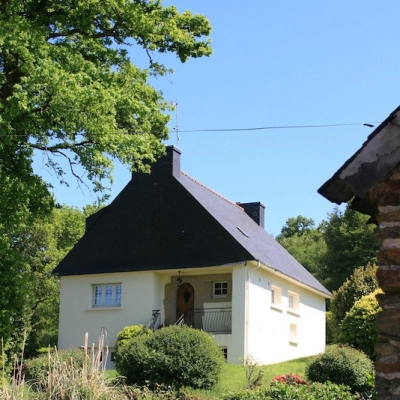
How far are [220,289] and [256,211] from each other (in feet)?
30.2

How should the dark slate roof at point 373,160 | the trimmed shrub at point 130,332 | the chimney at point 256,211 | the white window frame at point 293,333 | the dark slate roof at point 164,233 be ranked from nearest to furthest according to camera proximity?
the dark slate roof at point 373,160, the trimmed shrub at point 130,332, the dark slate roof at point 164,233, the white window frame at point 293,333, the chimney at point 256,211

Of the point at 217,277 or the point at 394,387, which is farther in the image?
the point at 217,277

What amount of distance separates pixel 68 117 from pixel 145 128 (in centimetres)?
337

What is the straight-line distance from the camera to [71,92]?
16.2 meters

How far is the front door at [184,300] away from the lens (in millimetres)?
29091

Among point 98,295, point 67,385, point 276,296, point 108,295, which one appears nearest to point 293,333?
point 276,296

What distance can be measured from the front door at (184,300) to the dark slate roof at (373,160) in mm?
22985

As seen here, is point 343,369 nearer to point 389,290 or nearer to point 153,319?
point 153,319

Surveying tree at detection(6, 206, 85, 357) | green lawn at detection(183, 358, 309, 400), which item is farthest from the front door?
tree at detection(6, 206, 85, 357)

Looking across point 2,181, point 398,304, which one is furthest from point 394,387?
point 2,181

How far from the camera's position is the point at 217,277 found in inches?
1139

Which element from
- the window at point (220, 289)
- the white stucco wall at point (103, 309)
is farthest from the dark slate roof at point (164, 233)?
the window at point (220, 289)

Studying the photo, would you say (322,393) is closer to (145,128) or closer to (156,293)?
(145,128)

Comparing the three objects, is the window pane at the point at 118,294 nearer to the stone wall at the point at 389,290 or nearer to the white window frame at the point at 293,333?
the white window frame at the point at 293,333
